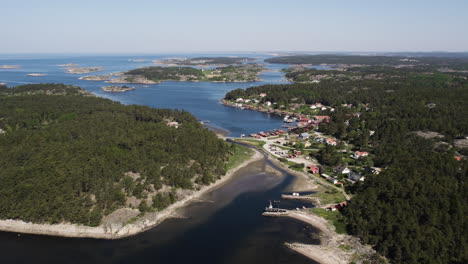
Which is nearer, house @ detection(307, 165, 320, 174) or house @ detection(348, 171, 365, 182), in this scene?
house @ detection(348, 171, 365, 182)

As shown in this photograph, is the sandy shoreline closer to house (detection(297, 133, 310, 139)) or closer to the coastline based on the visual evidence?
the coastline

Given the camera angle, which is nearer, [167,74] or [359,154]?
[359,154]

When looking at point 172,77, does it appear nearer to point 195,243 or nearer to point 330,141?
point 330,141

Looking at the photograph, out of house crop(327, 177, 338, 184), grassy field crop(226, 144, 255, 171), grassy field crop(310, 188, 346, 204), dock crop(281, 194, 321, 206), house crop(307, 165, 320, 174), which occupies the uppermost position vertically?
grassy field crop(226, 144, 255, 171)

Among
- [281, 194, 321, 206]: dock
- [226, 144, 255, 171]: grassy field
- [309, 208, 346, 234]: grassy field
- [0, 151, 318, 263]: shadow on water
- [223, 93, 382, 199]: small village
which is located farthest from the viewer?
[226, 144, 255, 171]: grassy field

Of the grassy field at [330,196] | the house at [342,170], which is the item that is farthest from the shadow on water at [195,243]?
the house at [342,170]

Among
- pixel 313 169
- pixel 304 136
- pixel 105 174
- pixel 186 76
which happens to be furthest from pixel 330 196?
pixel 186 76

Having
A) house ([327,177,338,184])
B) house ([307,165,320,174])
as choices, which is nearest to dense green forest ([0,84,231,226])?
house ([307,165,320,174])

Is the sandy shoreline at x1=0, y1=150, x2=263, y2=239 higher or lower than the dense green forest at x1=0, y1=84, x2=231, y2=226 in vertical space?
lower
